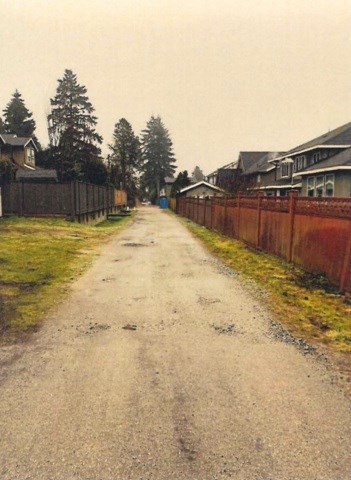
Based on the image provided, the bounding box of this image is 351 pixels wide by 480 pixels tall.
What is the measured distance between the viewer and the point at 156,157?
95.3 m

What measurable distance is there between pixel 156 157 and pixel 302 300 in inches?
3619

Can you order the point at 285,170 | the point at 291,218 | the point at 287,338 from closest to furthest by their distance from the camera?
the point at 287,338 < the point at 291,218 < the point at 285,170

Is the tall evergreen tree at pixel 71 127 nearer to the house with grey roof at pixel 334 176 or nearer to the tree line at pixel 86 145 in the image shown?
the tree line at pixel 86 145

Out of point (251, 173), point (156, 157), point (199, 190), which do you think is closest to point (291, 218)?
point (251, 173)

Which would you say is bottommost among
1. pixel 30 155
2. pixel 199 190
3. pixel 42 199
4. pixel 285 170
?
pixel 42 199

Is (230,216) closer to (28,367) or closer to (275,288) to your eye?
(275,288)

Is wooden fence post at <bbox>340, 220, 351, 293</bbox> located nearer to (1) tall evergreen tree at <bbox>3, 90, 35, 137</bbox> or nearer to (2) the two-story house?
(2) the two-story house

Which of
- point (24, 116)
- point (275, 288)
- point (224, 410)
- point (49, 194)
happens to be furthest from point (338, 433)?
point (24, 116)

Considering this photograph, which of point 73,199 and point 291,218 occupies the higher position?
point 73,199

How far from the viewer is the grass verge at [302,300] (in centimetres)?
503

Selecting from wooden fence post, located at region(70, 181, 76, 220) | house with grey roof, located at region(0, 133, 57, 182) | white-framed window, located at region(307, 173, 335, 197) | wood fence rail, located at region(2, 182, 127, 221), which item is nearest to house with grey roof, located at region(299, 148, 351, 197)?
white-framed window, located at region(307, 173, 335, 197)

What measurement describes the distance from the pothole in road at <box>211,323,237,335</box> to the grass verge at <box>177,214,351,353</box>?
822 millimetres

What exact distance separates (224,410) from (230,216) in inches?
569

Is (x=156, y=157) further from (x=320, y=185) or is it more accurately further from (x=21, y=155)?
(x=320, y=185)
